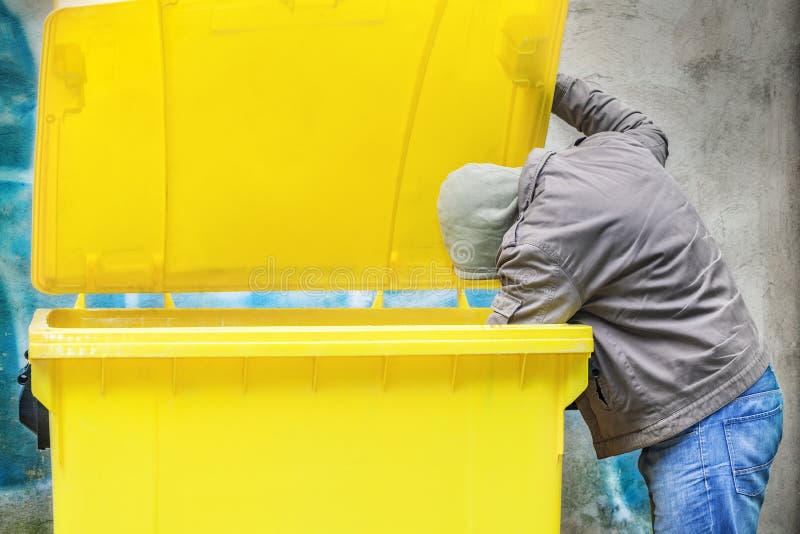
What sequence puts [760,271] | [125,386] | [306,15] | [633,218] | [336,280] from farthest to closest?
1. [760,271]
2. [336,280]
3. [306,15]
4. [633,218]
5. [125,386]

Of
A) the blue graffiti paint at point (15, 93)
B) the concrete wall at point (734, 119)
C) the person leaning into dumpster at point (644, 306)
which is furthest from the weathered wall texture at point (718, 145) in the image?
the person leaning into dumpster at point (644, 306)

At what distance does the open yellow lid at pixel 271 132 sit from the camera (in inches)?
82.6

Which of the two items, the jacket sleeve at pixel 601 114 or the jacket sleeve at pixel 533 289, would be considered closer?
the jacket sleeve at pixel 533 289

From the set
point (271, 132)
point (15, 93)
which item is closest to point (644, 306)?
point (271, 132)

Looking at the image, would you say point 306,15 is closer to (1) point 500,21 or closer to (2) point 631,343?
(1) point 500,21

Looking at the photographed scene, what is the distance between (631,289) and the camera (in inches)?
68.4

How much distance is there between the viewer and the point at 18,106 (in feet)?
8.75

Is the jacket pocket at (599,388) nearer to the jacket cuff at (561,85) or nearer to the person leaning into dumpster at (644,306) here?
the person leaning into dumpster at (644,306)

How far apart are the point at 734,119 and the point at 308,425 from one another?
209 centimetres

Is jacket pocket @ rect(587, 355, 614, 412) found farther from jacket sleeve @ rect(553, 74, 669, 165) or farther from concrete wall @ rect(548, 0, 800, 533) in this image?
concrete wall @ rect(548, 0, 800, 533)

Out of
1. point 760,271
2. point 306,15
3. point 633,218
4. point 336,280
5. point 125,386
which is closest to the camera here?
point 125,386

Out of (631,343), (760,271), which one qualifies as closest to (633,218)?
(631,343)


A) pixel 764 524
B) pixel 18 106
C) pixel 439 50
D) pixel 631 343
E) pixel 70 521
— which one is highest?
pixel 439 50

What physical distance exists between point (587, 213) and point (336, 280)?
41.6 inches
